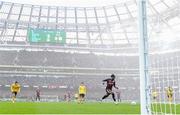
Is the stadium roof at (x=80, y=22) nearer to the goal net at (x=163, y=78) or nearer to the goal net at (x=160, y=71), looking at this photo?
the goal net at (x=160, y=71)

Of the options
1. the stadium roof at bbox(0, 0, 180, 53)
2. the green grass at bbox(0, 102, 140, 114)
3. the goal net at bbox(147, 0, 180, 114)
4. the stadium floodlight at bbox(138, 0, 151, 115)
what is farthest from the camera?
the stadium roof at bbox(0, 0, 180, 53)

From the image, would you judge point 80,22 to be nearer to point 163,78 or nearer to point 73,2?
point 73,2

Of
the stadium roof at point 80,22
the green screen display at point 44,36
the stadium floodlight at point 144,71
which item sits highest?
the stadium roof at point 80,22

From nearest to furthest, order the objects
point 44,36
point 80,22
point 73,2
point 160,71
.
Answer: point 160,71
point 44,36
point 73,2
point 80,22

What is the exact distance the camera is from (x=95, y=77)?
53.3m

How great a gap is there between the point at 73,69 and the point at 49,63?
366cm

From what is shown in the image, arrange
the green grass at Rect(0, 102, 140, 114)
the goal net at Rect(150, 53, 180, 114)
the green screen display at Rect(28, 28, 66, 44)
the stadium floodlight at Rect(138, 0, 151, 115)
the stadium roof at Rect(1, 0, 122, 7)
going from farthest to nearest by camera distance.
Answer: the stadium roof at Rect(1, 0, 122, 7) → the green screen display at Rect(28, 28, 66, 44) → the green grass at Rect(0, 102, 140, 114) → the goal net at Rect(150, 53, 180, 114) → the stadium floodlight at Rect(138, 0, 151, 115)

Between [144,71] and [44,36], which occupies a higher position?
[44,36]

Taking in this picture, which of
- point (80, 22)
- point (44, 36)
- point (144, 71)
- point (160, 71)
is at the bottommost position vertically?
point (144, 71)

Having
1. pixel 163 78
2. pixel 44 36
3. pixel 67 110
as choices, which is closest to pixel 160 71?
pixel 163 78

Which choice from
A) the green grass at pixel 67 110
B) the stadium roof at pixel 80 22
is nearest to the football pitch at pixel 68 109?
the green grass at pixel 67 110

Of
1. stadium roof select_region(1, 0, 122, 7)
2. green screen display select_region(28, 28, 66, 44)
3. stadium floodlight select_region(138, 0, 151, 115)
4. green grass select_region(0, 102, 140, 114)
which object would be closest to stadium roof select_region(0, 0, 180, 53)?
→ stadium roof select_region(1, 0, 122, 7)

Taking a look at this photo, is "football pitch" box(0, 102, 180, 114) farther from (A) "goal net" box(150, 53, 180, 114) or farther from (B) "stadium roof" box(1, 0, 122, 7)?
(B) "stadium roof" box(1, 0, 122, 7)

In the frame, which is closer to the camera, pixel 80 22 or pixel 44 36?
pixel 44 36
